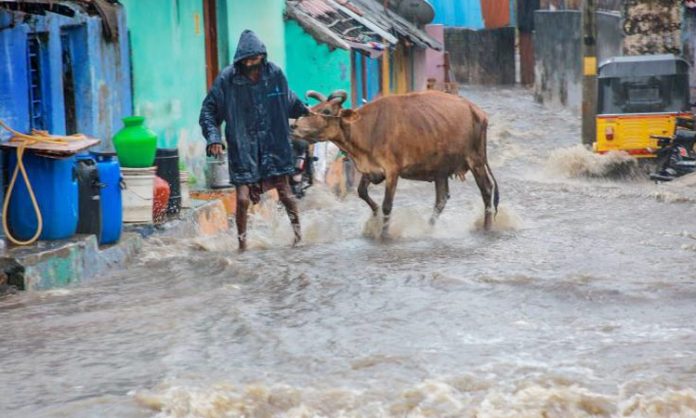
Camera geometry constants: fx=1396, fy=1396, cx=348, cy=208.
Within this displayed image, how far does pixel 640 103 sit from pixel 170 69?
893 centimetres

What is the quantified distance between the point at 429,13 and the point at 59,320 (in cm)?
2111

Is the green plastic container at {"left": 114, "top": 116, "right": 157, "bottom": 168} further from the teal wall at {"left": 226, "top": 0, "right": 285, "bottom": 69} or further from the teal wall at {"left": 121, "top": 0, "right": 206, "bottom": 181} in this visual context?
the teal wall at {"left": 226, "top": 0, "right": 285, "bottom": 69}

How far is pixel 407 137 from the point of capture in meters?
13.1

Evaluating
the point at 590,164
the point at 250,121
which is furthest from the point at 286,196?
the point at 590,164

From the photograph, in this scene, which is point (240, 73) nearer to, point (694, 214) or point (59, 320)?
point (59, 320)

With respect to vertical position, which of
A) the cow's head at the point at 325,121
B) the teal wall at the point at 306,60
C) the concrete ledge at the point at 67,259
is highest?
the teal wall at the point at 306,60

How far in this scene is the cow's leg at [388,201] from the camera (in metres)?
12.7

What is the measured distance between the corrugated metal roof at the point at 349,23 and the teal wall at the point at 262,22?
0.52 metres

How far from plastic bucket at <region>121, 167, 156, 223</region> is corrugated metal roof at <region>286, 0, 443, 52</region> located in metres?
7.21

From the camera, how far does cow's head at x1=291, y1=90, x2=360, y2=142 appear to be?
12602 mm

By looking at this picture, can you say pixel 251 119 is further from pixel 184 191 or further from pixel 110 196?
pixel 184 191

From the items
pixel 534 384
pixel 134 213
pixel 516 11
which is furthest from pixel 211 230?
pixel 516 11

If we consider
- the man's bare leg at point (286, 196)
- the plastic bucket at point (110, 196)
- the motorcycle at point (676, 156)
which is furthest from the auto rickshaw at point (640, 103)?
the plastic bucket at point (110, 196)

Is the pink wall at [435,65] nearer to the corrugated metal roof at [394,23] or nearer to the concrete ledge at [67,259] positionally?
the corrugated metal roof at [394,23]
